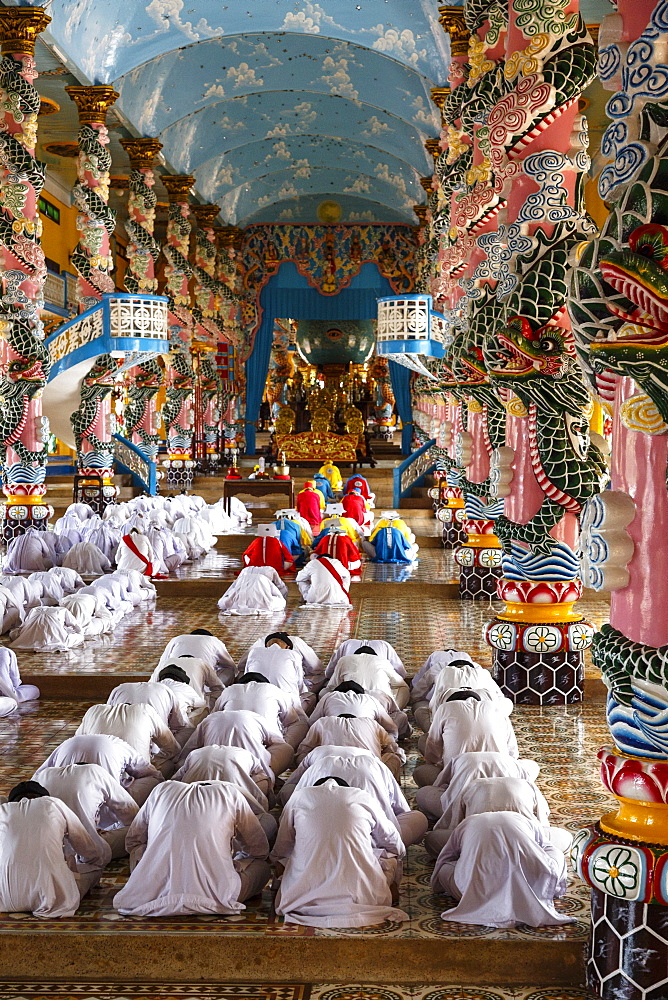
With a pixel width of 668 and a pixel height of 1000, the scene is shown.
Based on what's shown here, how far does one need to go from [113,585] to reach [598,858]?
827 cm

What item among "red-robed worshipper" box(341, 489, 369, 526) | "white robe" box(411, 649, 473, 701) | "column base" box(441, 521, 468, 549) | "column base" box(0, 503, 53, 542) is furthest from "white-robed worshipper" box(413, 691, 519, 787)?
"red-robed worshipper" box(341, 489, 369, 526)

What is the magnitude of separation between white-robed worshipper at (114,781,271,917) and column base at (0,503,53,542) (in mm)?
Answer: 9843

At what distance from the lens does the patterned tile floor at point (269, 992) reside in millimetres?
3982

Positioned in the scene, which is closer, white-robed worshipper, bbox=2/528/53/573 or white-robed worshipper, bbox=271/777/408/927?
white-robed worshipper, bbox=271/777/408/927

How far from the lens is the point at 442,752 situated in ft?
19.3

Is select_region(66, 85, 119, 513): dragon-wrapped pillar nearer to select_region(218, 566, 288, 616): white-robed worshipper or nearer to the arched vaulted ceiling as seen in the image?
the arched vaulted ceiling

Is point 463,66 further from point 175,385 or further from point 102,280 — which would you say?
point 175,385

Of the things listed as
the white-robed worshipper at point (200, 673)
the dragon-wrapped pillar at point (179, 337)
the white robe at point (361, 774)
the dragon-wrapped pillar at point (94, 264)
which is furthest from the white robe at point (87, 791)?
the dragon-wrapped pillar at point (179, 337)

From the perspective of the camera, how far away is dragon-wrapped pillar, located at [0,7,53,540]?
43.2ft

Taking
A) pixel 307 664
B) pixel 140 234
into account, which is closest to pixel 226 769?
pixel 307 664

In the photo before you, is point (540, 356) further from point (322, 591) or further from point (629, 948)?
point (322, 591)

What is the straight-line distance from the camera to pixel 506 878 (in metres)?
4.31

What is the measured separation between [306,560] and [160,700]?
847 cm

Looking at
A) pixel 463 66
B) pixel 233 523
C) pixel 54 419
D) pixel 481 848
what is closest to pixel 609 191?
pixel 481 848
